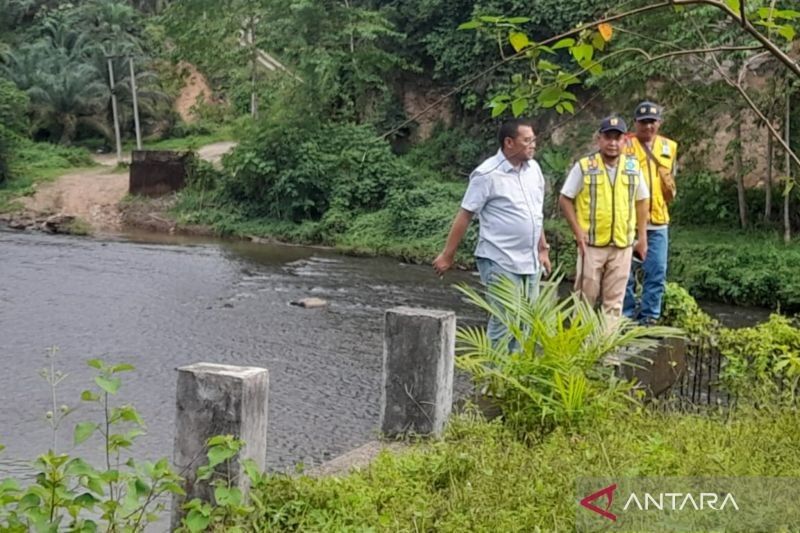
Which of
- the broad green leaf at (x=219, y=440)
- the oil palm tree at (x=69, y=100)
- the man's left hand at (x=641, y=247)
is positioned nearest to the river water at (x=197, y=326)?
the broad green leaf at (x=219, y=440)

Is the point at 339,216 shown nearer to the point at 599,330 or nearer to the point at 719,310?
the point at 719,310

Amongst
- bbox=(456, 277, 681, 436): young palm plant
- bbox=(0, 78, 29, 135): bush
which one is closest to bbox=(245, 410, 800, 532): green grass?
bbox=(456, 277, 681, 436): young palm plant

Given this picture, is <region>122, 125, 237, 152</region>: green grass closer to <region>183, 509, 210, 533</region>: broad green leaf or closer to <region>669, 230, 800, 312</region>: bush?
<region>669, 230, 800, 312</region>: bush

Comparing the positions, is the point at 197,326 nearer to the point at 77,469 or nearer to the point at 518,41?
the point at 77,469

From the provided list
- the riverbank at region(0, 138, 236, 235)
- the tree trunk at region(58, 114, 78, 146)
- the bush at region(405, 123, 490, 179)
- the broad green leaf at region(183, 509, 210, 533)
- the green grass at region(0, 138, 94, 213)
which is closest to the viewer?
the broad green leaf at region(183, 509, 210, 533)

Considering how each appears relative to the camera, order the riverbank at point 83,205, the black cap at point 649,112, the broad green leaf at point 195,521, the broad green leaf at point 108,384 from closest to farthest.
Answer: the broad green leaf at point 108,384, the broad green leaf at point 195,521, the black cap at point 649,112, the riverbank at point 83,205

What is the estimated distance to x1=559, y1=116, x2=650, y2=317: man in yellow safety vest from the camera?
6316mm

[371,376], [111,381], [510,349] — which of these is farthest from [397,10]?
[111,381]

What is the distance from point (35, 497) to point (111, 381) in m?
0.47

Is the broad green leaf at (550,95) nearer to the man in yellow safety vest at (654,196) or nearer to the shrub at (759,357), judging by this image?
the shrub at (759,357)

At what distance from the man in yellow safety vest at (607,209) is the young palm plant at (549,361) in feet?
2.94

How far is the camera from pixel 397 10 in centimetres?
2580

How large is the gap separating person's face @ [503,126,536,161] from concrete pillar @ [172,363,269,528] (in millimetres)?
2512

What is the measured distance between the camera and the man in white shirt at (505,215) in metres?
5.78
